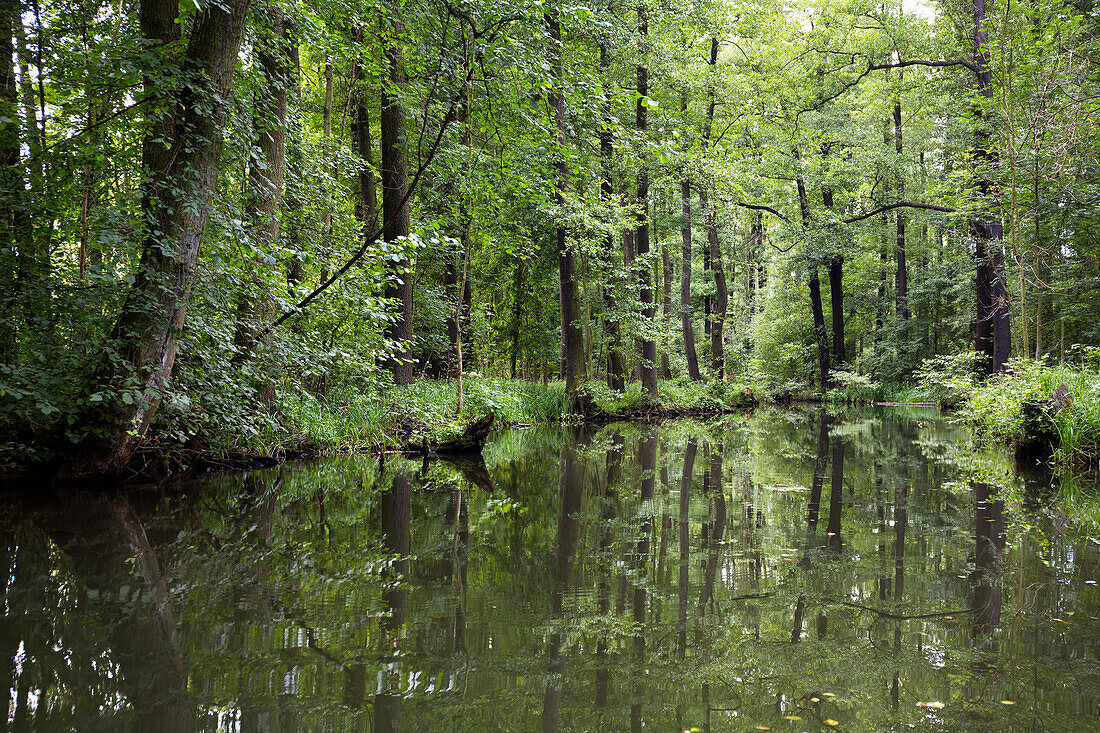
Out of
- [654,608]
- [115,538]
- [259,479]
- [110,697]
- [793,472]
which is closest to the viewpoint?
[110,697]

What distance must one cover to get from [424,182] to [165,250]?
9021 mm

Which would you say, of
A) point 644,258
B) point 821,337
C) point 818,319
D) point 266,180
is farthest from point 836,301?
point 266,180

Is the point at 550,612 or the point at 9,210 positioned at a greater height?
the point at 9,210

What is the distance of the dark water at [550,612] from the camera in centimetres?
183

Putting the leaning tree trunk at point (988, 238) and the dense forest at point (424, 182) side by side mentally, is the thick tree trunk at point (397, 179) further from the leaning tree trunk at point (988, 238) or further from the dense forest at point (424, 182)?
the leaning tree trunk at point (988, 238)

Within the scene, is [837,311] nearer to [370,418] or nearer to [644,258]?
[644,258]

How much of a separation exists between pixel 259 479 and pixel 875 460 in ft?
24.6

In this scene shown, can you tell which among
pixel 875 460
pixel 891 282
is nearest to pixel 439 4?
pixel 875 460

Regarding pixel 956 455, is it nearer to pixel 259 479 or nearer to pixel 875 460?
pixel 875 460

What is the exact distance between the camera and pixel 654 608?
265 centimetres

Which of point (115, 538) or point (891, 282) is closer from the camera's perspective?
point (115, 538)

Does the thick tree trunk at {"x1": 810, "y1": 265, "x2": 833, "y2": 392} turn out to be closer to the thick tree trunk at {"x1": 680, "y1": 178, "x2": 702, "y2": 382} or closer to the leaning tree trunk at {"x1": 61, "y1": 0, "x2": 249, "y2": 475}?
the thick tree trunk at {"x1": 680, "y1": 178, "x2": 702, "y2": 382}

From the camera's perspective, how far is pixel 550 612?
2.57 metres

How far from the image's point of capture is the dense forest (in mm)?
5090
